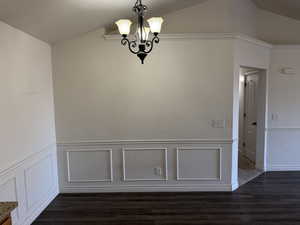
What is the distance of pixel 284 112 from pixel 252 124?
27.9 inches

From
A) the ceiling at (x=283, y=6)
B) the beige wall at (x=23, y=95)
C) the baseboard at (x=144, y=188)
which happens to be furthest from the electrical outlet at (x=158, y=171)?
the ceiling at (x=283, y=6)

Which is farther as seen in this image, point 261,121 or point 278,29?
point 261,121

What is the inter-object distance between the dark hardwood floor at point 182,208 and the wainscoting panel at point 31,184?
0.53ft

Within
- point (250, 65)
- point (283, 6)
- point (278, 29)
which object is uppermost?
point (283, 6)

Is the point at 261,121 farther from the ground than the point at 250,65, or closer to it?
closer to it

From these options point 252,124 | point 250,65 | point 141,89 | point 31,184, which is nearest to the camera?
point 31,184

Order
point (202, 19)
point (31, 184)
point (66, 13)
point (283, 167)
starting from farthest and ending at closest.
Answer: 1. point (283, 167)
2. point (202, 19)
3. point (31, 184)
4. point (66, 13)

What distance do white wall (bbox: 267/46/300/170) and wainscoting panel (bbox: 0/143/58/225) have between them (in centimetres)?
388

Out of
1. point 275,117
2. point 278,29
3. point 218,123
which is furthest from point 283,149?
point 278,29

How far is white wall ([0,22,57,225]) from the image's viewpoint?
2.38 metres

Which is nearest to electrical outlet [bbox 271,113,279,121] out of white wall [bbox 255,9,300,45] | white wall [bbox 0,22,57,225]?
white wall [bbox 255,9,300,45]

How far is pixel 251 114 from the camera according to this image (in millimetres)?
4961

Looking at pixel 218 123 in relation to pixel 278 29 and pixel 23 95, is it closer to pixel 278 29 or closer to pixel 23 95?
pixel 278 29

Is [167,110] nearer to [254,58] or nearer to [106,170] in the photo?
[106,170]
